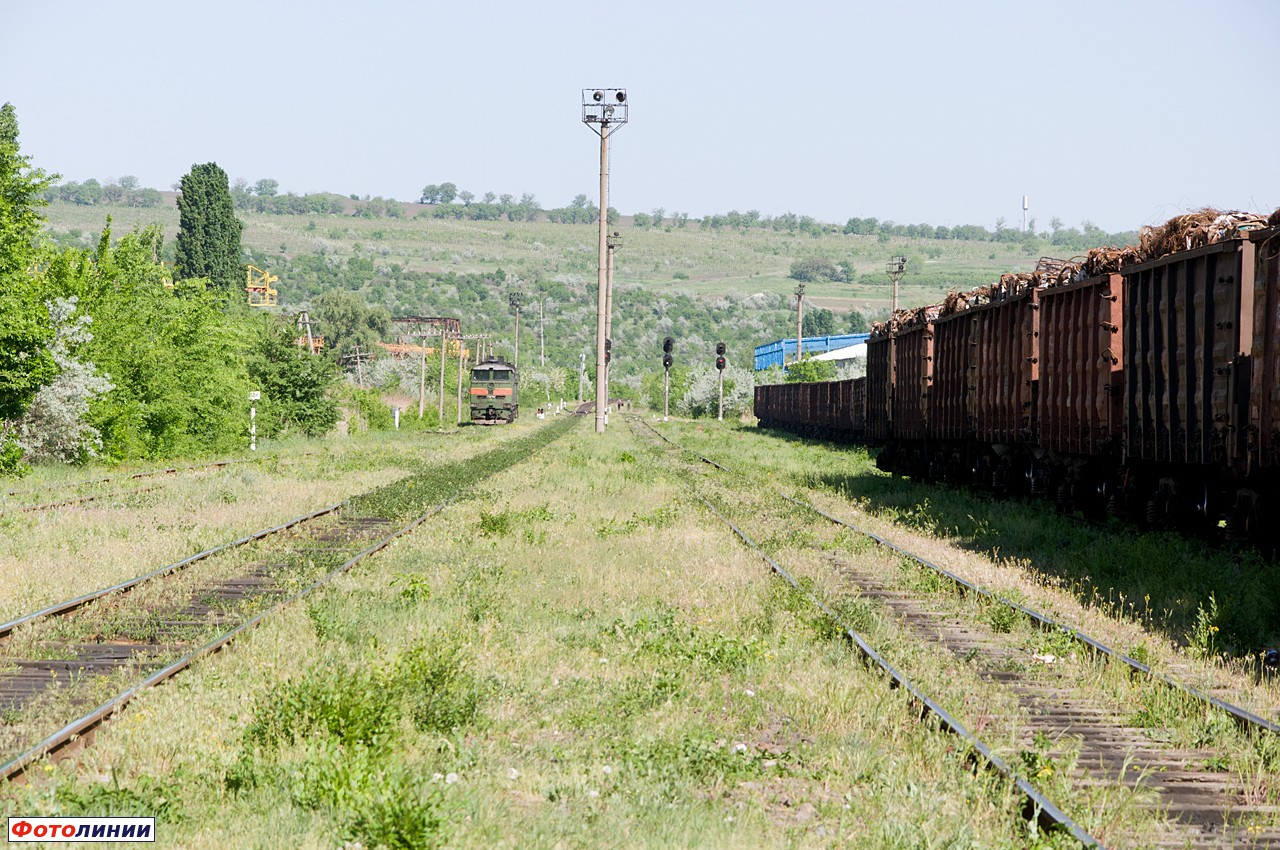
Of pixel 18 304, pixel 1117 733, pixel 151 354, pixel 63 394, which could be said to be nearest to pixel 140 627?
pixel 1117 733

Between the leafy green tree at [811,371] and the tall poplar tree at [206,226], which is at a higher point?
the tall poplar tree at [206,226]

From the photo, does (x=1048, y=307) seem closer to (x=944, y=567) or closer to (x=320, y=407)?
(x=944, y=567)

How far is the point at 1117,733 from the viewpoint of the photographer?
7.09 metres

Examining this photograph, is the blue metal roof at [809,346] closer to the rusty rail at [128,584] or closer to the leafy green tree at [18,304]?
the leafy green tree at [18,304]

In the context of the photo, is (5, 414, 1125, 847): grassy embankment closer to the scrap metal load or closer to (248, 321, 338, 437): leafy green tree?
the scrap metal load

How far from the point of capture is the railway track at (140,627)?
671 cm

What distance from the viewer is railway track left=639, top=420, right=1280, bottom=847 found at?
18.4 ft

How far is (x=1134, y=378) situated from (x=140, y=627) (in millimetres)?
11342

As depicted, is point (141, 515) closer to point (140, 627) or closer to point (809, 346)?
point (140, 627)

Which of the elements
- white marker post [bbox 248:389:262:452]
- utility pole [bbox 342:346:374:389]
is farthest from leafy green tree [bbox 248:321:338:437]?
utility pole [bbox 342:346:374:389]

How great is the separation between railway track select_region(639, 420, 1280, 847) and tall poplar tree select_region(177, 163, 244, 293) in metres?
82.8

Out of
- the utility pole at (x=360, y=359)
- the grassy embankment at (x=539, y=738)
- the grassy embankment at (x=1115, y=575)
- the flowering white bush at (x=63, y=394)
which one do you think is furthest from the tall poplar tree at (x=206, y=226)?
the grassy embankment at (x=539, y=738)

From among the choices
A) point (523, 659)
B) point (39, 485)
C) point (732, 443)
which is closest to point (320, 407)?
point (732, 443)

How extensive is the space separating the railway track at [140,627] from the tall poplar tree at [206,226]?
75510 millimetres
